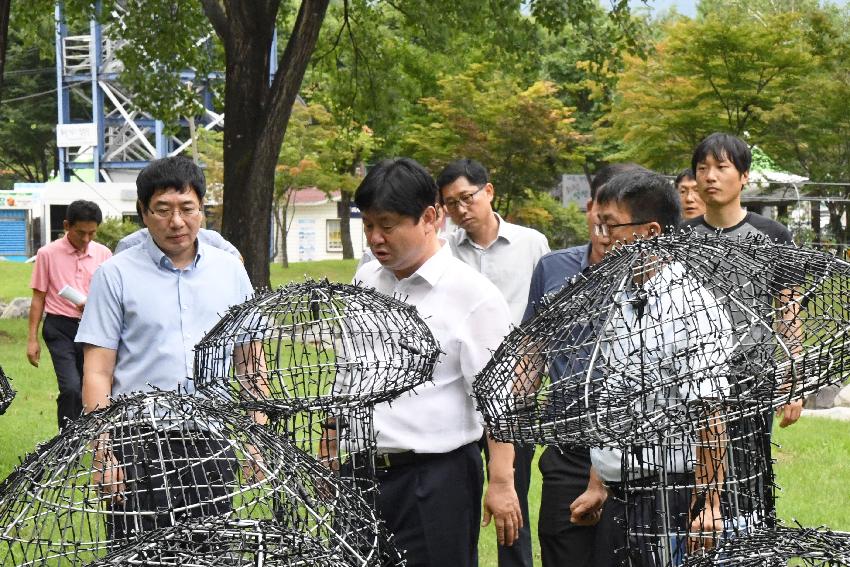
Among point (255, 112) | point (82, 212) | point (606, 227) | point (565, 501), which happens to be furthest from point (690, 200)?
point (255, 112)

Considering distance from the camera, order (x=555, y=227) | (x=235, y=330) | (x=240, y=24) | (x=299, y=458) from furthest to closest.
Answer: (x=555, y=227)
(x=240, y=24)
(x=235, y=330)
(x=299, y=458)

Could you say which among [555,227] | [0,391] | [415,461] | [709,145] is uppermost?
[555,227]

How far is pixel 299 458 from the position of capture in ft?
7.89

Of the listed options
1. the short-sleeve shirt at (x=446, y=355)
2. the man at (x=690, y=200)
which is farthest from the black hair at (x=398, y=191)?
the man at (x=690, y=200)

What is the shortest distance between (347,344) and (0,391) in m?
1.09

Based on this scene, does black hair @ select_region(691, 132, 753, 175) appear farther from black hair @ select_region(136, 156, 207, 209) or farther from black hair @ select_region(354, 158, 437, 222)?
black hair @ select_region(136, 156, 207, 209)

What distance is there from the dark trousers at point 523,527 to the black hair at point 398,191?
1366mm

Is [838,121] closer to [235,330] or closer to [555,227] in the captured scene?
[555,227]

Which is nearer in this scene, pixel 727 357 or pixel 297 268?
pixel 727 357

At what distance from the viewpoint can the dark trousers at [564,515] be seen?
381cm

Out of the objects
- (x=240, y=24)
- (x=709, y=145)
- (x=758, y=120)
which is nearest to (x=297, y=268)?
(x=758, y=120)

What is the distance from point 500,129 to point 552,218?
402cm

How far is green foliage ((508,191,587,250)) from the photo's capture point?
2383 centimetres

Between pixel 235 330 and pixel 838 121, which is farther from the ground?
pixel 838 121
